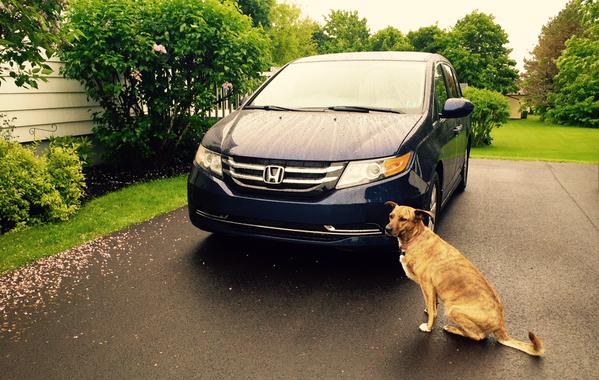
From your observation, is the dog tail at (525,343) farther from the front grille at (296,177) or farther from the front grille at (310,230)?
the front grille at (296,177)

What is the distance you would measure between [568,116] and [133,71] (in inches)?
1429

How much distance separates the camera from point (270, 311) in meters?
3.40

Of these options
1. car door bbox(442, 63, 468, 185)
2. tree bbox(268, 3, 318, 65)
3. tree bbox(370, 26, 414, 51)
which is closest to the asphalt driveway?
car door bbox(442, 63, 468, 185)

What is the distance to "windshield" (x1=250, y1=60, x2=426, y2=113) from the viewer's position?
4.65 meters

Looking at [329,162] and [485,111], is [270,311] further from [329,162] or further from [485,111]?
[485,111]

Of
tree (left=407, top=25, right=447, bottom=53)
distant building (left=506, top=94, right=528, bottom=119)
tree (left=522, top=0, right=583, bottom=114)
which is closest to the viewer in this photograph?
tree (left=522, top=0, right=583, bottom=114)

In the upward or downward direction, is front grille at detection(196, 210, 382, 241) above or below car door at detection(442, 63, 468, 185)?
below

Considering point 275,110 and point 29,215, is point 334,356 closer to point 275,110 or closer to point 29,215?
point 275,110

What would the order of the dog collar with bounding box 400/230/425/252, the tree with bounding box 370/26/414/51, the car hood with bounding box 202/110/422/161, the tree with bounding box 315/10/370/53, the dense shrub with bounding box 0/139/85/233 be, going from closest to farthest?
the dog collar with bounding box 400/230/425/252, the car hood with bounding box 202/110/422/161, the dense shrub with bounding box 0/139/85/233, the tree with bounding box 370/26/414/51, the tree with bounding box 315/10/370/53

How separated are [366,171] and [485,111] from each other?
13.7 meters

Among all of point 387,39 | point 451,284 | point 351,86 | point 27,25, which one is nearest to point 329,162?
point 451,284

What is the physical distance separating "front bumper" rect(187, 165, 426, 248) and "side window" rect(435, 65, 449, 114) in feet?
4.60

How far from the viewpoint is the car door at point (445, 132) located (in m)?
4.75

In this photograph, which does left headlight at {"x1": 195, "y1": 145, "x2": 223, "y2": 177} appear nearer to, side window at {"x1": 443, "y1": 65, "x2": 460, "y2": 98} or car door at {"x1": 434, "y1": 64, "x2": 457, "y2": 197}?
car door at {"x1": 434, "y1": 64, "x2": 457, "y2": 197}
